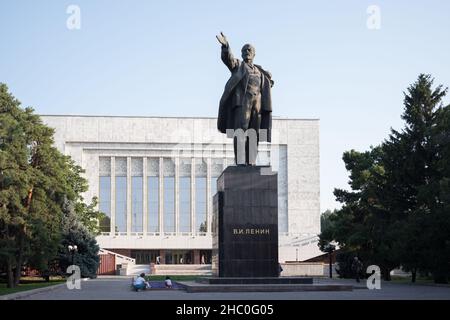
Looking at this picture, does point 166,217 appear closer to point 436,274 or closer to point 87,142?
point 87,142

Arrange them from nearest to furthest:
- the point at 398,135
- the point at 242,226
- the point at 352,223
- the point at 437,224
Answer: the point at 242,226
the point at 437,224
the point at 398,135
the point at 352,223

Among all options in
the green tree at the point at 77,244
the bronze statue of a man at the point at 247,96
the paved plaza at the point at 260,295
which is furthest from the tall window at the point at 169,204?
the bronze statue of a man at the point at 247,96

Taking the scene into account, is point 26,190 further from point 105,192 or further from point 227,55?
point 105,192

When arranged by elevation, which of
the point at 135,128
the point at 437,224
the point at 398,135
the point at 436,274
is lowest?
the point at 436,274

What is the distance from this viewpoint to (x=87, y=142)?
74438mm

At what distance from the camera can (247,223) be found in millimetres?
20109

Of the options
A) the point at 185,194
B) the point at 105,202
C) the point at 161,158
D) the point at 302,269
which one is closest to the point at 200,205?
the point at 185,194

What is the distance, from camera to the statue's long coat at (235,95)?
826 inches

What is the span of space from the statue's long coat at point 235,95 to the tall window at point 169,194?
53211mm

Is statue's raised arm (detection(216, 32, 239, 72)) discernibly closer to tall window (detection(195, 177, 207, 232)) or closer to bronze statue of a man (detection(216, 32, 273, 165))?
bronze statue of a man (detection(216, 32, 273, 165))

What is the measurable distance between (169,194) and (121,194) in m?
5.34
